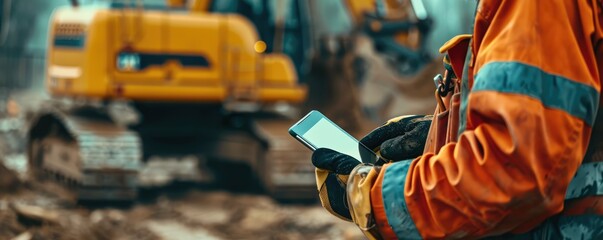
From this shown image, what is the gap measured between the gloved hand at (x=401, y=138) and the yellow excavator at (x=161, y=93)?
7.16 metres

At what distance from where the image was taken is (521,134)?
170cm

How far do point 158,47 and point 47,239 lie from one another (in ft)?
9.32

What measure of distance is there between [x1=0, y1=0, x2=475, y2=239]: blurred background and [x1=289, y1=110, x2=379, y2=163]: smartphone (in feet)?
19.7

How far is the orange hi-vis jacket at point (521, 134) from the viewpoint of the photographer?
5.65ft

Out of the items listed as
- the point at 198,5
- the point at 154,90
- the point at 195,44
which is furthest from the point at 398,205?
the point at 198,5

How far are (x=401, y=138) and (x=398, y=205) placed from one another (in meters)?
0.40

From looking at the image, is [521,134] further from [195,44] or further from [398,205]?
[195,44]

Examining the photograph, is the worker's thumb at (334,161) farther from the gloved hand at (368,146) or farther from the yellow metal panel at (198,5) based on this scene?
the yellow metal panel at (198,5)

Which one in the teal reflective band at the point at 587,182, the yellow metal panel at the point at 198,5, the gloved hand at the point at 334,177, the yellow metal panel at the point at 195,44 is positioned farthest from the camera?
the yellow metal panel at the point at 198,5

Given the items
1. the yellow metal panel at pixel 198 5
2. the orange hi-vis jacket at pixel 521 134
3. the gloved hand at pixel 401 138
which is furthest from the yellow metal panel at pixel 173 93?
the orange hi-vis jacket at pixel 521 134

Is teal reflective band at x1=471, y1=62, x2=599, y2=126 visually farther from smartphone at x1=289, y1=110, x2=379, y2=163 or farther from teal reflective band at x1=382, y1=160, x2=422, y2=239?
smartphone at x1=289, y1=110, x2=379, y2=163

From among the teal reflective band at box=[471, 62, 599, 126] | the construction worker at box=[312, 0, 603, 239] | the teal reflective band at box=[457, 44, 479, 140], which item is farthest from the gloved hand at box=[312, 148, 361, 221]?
the teal reflective band at box=[471, 62, 599, 126]

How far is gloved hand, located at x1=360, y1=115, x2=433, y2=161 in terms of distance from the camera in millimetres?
2258

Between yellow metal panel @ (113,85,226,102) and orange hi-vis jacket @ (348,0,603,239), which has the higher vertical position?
orange hi-vis jacket @ (348,0,603,239)
